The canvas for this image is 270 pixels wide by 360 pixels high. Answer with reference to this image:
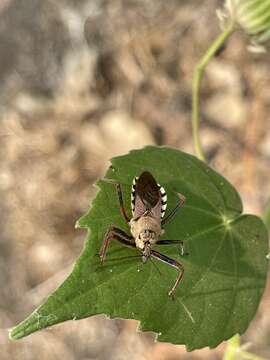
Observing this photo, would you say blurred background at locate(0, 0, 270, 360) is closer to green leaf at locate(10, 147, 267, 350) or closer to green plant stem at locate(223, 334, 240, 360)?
green plant stem at locate(223, 334, 240, 360)

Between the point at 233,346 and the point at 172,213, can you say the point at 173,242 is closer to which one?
the point at 172,213

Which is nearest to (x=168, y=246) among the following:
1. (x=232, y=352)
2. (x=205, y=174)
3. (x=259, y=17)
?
(x=205, y=174)

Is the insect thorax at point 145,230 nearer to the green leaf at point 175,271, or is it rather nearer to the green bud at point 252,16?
the green leaf at point 175,271

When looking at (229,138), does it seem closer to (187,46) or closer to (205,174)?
(187,46)

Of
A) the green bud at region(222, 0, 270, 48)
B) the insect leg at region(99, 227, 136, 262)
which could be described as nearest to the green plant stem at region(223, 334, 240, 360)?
the insect leg at region(99, 227, 136, 262)

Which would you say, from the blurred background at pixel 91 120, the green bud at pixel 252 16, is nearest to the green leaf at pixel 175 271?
the green bud at pixel 252 16

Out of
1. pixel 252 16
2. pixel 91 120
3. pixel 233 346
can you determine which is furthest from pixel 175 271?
pixel 91 120
